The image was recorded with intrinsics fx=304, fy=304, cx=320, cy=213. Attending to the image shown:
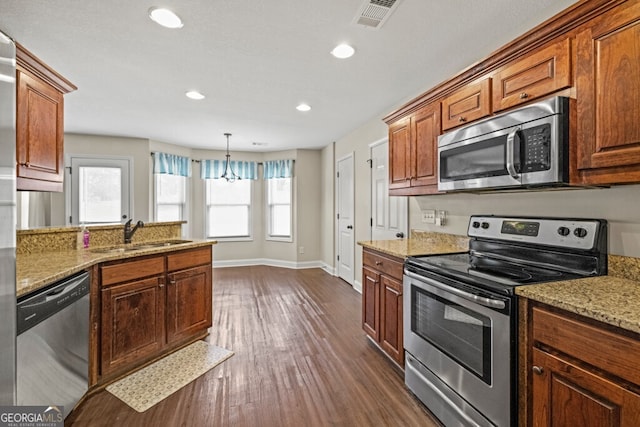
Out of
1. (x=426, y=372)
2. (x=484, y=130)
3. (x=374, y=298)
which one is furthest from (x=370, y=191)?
(x=426, y=372)

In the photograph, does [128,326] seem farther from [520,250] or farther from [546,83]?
[546,83]

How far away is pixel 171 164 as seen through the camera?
5664 mm

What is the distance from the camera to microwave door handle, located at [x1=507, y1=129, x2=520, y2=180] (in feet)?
5.62

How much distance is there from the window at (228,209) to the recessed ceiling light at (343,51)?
15.0 ft

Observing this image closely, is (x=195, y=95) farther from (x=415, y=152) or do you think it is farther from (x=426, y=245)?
(x=426, y=245)

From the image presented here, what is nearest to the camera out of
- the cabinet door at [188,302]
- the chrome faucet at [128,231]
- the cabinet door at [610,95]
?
the cabinet door at [610,95]

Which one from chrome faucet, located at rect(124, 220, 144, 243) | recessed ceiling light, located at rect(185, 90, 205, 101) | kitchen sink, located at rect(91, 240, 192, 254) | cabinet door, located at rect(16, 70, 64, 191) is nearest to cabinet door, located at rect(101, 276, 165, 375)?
kitchen sink, located at rect(91, 240, 192, 254)

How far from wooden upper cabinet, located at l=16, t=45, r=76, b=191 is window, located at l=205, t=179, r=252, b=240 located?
13.3ft

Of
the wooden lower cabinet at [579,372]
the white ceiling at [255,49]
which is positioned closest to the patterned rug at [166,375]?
the wooden lower cabinet at [579,372]

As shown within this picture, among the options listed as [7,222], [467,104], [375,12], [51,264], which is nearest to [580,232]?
[467,104]

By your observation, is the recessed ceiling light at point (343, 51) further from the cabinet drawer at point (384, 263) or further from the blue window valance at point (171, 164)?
the blue window valance at point (171, 164)

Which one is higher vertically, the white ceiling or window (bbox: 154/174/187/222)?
the white ceiling

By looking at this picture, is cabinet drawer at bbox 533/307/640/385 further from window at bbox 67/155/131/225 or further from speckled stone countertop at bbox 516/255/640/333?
window at bbox 67/155/131/225

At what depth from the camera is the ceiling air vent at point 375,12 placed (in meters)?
1.81
